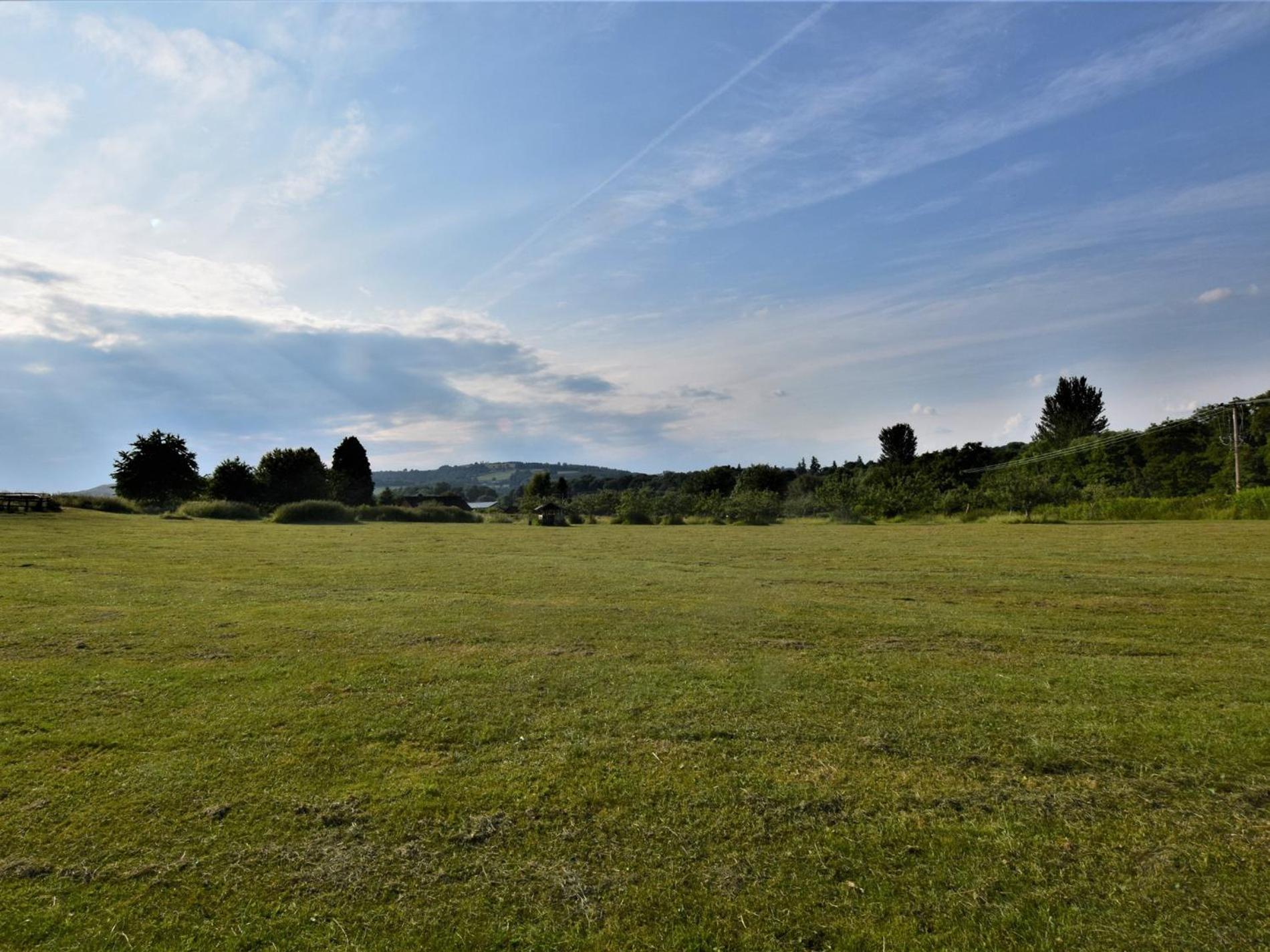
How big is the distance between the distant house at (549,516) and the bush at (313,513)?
431 inches

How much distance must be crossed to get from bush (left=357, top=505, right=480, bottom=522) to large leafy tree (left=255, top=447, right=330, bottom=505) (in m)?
9.18

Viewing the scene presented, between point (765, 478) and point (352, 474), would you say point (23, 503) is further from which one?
point (765, 478)

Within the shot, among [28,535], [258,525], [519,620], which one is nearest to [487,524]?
[258,525]

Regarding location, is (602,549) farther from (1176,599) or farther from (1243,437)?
(1243,437)

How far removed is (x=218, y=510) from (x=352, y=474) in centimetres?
2153

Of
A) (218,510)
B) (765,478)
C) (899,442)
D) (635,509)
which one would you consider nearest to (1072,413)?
(899,442)

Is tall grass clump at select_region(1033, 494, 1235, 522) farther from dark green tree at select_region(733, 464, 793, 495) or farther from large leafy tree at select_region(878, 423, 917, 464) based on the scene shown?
large leafy tree at select_region(878, 423, 917, 464)

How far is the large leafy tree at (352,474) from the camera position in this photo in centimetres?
5341

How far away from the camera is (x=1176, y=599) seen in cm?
988

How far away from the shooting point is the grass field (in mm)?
2584

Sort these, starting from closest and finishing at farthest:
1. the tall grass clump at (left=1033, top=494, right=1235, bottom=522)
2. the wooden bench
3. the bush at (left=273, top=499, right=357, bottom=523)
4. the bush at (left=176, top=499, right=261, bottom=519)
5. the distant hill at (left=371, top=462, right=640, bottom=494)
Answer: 1. the wooden bench
2. the tall grass clump at (left=1033, top=494, right=1235, bottom=522)
3. the bush at (left=273, top=499, right=357, bottom=523)
4. the bush at (left=176, top=499, right=261, bottom=519)
5. the distant hill at (left=371, top=462, right=640, bottom=494)

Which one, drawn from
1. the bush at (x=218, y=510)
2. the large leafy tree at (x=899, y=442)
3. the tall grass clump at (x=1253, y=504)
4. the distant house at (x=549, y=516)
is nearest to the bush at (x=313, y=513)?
the bush at (x=218, y=510)

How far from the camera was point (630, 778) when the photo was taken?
3.71m

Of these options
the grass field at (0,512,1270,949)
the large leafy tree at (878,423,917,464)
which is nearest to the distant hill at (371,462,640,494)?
the large leafy tree at (878,423,917,464)
